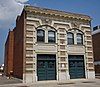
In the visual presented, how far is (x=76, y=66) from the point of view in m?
24.5

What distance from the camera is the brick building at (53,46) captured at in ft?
70.4

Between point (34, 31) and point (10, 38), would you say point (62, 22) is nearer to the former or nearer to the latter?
point (34, 31)

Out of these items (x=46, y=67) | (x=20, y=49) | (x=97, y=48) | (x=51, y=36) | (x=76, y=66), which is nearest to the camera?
(x=46, y=67)

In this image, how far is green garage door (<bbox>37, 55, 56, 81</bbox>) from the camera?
21812 mm

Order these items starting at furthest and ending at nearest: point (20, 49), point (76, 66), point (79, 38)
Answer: point (79, 38) → point (76, 66) → point (20, 49)

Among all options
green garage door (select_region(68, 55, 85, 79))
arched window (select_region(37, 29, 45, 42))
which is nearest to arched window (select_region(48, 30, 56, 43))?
arched window (select_region(37, 29, 45, 42))

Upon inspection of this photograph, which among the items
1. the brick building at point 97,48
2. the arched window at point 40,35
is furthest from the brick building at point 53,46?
the brick building at point 97,48

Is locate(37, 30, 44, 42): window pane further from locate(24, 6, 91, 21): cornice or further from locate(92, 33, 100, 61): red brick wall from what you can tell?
locate(92, 33, 100, 61): red brick wall

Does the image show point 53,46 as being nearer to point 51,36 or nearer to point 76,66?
point 51,36

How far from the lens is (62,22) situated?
24328 mm

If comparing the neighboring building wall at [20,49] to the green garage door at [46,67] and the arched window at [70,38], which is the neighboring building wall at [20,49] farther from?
the arched window at [70,38]

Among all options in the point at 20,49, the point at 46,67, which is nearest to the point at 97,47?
the point at 46,67

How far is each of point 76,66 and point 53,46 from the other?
183 inches

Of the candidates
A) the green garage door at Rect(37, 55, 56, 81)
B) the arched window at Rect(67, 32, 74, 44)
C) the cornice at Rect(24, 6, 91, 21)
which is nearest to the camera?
the green garage door at Rect(37, 55, 56, 81)
